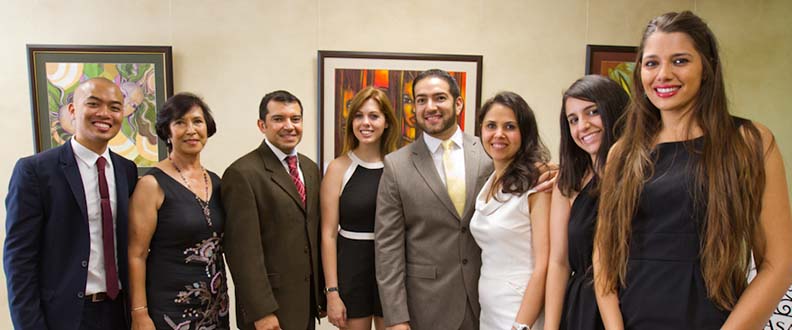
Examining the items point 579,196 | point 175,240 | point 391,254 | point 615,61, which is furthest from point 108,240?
point 615,61

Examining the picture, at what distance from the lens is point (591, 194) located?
1.52 meters

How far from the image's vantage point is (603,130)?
1.54m

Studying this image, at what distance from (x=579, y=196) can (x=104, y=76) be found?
2.75 m

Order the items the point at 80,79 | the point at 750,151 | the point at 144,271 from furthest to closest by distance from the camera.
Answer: the point at 80,79
the point at 144,271
the point at 750,151

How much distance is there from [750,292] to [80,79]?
11.0 feet

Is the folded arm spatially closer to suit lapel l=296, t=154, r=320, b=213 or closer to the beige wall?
suit lapel l=296, t=154, r=320, b=213

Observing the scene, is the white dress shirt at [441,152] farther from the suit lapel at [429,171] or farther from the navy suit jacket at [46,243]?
the navy suit jacket at [46,243]

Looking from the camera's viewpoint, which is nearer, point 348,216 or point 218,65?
point 348,216

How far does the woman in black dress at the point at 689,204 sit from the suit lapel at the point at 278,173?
1286 mm

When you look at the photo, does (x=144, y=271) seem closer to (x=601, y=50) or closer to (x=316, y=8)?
(x=316, y=8)

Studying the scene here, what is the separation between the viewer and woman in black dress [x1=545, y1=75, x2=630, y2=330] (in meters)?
1.53

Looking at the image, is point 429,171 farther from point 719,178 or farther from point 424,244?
point 719,178

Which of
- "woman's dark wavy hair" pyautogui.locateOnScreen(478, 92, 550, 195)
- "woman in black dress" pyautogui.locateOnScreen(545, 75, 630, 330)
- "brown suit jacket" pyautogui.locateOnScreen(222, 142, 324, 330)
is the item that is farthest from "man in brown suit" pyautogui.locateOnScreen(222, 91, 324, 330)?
"woman in black dress" pyautogui.locateOnScreen(545, 75, 630, 330)

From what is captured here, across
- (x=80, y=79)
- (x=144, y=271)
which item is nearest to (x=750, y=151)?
(x=144, y=271)
